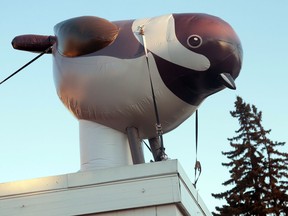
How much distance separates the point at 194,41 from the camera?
598 centimetres

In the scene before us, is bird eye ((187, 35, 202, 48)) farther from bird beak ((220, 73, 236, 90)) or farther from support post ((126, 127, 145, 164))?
support post ((126, 127, 145, 164))

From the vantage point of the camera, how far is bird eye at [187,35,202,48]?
598 centimetres

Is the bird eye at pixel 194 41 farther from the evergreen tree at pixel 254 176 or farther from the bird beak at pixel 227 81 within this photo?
the evergreen tree at pixel 254 176

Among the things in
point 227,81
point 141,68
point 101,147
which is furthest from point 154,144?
point 227,81

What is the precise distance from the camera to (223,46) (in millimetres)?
5977

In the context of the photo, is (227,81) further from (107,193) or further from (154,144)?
(107,193)

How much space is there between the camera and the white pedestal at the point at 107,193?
5.41 meters

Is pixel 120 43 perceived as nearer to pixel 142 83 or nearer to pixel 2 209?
pixel 142 83

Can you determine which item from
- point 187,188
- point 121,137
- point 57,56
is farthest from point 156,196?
point 57,56

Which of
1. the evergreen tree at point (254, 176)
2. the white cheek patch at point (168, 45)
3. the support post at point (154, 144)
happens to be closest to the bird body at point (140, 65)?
the white cheek patch at point (168, 45)

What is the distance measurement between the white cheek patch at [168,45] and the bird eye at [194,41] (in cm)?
7

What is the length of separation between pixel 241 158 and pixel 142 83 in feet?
39.7

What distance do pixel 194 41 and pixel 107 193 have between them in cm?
179

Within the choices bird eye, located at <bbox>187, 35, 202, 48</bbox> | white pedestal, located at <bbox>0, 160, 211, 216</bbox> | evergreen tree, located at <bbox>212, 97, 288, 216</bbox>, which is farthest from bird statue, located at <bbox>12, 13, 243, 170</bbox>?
evergreen tree, located at <bbox>212, 97, 288, 216</bbox>
